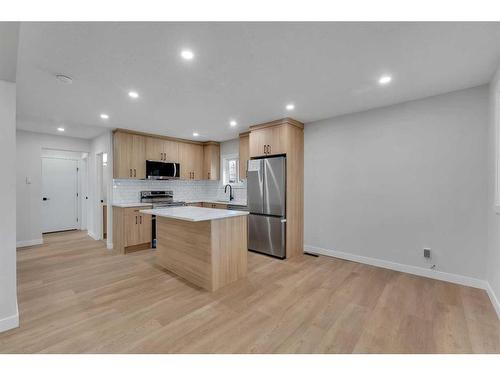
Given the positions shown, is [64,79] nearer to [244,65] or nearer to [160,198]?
[244,65]

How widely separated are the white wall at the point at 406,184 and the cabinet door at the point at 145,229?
326cm

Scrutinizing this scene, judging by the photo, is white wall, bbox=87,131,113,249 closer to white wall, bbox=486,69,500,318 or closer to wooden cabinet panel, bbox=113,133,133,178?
wooden cabinet panel, bbox=113,133,133,178

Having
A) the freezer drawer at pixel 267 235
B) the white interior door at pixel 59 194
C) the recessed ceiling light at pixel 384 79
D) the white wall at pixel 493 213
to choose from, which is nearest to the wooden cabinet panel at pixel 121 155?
the freezer drawer at pixel 267 235

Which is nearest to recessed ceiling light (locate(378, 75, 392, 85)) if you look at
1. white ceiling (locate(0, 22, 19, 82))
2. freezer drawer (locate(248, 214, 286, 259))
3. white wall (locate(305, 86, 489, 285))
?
white wall (locate(305, 86, 489, 285))

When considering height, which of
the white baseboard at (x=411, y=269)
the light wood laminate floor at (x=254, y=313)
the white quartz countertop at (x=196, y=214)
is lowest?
the light wood laminate floor at (x=254, y=313)

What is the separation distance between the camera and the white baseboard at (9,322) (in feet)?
6.31

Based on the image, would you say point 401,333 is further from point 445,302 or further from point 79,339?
point 79,339

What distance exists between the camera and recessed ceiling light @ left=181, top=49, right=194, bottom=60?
1.96m

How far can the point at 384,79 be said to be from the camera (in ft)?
8.24

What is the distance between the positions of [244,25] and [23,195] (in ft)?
19.4

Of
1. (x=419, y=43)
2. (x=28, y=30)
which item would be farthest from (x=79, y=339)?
(x=419, y=43)

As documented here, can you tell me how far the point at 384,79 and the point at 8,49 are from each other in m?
3.35

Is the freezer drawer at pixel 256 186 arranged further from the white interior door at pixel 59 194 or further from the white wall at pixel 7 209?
the white interior door at pixel 59 194

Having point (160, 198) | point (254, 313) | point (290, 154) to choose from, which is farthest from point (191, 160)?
point (254, 313)
